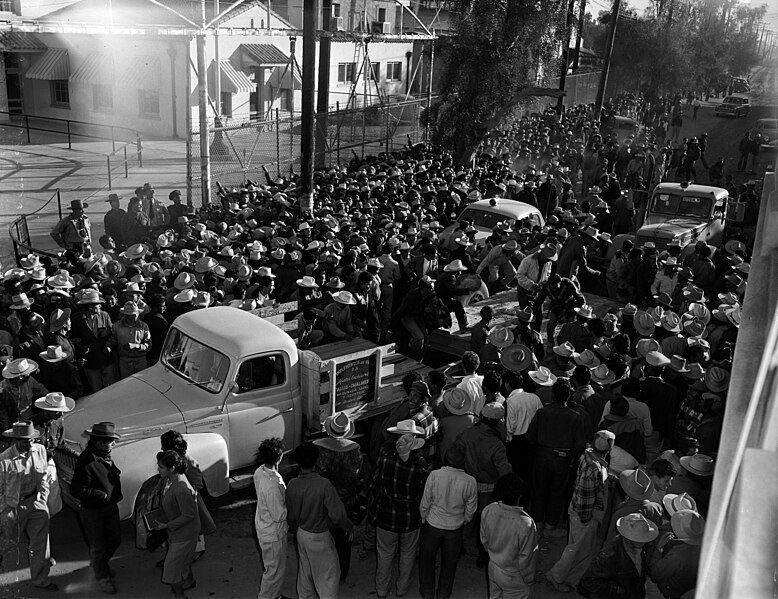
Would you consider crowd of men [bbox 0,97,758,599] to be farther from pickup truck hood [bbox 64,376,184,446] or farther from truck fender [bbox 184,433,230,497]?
truck fender [bbox 184,433,230,497]

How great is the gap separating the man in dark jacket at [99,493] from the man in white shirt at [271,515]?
3.77 feet

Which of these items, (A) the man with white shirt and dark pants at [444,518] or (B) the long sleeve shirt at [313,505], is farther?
(A) the man with white shirt and dark pants at [444,518]

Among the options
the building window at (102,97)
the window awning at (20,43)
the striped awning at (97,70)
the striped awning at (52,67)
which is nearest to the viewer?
the window awning at (20,43)

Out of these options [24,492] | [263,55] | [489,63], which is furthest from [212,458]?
[263,55]

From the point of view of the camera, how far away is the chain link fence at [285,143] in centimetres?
2086

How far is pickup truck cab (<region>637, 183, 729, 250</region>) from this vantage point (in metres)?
16.7

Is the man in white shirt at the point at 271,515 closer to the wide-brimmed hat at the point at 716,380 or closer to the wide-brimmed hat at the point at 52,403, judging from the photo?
the wide-brimmed hat at the point at 52,403

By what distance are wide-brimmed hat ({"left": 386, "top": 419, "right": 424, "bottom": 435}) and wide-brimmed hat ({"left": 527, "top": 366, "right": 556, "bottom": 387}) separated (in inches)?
72.4

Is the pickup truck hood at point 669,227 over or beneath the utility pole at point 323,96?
beneath

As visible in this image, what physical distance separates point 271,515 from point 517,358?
12.0ft

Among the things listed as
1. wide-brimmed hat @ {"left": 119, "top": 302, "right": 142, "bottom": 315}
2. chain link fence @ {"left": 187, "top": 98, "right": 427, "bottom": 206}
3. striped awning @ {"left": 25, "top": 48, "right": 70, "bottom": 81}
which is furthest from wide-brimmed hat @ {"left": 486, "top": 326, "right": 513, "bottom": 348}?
striped awning @ {"left": 25, "top": 48, "right": 70, "bottom": 81}

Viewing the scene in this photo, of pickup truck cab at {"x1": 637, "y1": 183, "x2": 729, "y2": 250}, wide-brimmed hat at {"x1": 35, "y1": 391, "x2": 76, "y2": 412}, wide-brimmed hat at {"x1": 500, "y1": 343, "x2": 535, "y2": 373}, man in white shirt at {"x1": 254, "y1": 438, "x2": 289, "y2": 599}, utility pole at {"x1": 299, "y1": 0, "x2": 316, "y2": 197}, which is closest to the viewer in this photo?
man in white shirt at {"x1": 254, "y1": 438, "x2": 289, "y2": 599}

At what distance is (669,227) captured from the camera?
54.0ft

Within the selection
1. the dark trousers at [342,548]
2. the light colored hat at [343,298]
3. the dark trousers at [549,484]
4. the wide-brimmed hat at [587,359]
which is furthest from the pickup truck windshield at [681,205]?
the dark trousers at [342,548]
